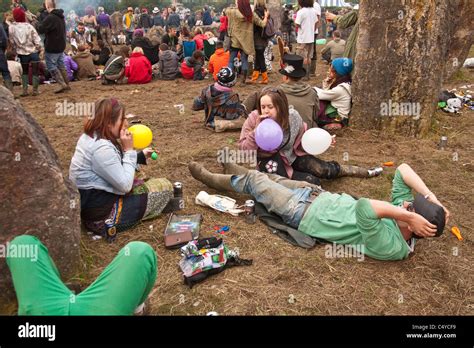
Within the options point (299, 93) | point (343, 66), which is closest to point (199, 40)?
point (343, 66)

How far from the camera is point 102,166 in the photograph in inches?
131

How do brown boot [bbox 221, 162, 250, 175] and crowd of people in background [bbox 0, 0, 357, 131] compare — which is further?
crowd of people in background [bbox 0, 0, 357, 131]

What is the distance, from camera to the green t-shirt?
298 centimetres

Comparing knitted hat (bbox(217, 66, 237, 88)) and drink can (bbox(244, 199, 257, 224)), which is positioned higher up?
knitted hat (bbox(217, 66, 237, 88))

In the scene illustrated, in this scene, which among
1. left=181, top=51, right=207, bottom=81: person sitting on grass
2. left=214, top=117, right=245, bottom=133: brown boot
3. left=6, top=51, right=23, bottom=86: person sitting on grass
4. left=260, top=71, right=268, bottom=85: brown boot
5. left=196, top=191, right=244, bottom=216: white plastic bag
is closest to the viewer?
left=196, top=191, right=244, bottom=216: white plastic bag

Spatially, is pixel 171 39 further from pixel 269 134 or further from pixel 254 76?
pixel 269 134

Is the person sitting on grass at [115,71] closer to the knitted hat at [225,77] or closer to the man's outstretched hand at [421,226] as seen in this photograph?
the knitted hat at [225,77]

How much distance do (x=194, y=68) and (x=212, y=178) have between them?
707 cm

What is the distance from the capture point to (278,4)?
16969mm

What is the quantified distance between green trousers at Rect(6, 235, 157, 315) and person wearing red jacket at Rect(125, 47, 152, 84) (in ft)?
28.2

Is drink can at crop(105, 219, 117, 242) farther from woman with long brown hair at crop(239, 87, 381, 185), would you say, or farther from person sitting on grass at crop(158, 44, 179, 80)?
person sitting on grass at crop(158, 44, 179, 80)

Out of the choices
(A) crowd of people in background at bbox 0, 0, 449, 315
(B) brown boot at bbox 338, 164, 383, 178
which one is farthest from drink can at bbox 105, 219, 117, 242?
(B) brown boot at bbox 338, 164, 383, 178

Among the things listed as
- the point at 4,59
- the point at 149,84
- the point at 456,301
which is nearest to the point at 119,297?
the point at 456,301

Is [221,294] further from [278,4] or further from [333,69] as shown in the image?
[278,4]
